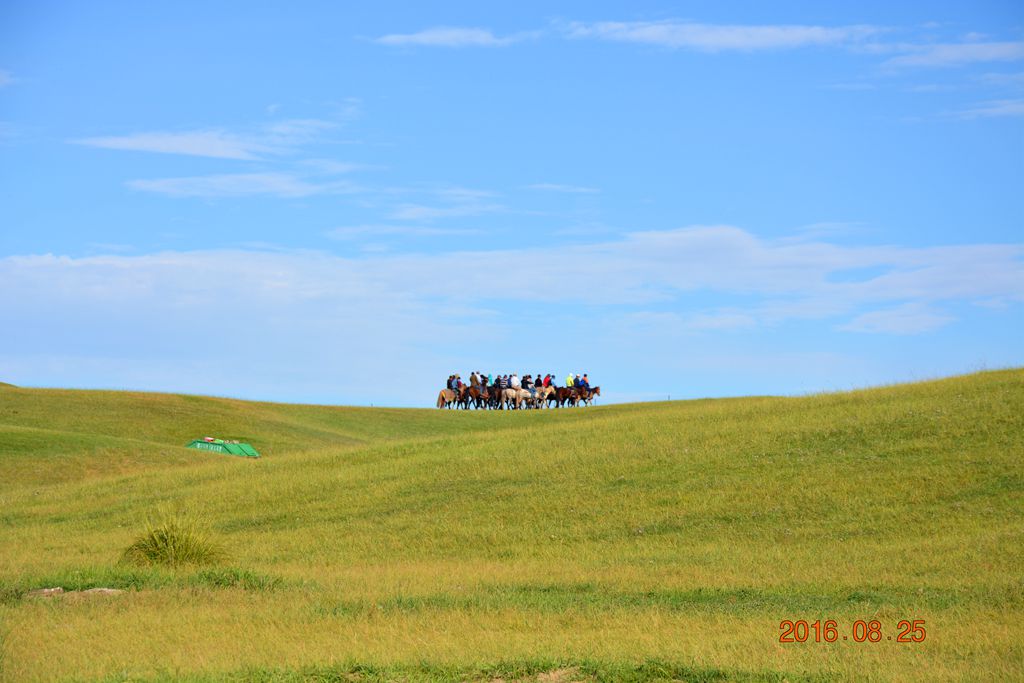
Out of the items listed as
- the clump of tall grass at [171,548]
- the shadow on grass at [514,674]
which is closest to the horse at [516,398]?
the clump of tall grass at [171,548]

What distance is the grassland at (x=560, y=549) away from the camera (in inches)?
435

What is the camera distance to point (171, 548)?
18.9 metres

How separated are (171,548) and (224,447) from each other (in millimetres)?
25897

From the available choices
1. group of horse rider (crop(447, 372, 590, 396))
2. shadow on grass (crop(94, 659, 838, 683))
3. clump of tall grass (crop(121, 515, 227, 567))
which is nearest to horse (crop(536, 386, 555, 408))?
group of horse rider (crop(447, 372, 590, 396))

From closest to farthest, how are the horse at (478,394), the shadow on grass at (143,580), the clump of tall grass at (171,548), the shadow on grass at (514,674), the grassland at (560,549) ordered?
1. the shadow on grass at (514,674)
2. the grassland at (560,549)
3. the shadow on grass at (143,580)
4. the clump of tall grass at (171,548)
5. the horse at (478,394)

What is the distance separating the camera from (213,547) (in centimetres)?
1948

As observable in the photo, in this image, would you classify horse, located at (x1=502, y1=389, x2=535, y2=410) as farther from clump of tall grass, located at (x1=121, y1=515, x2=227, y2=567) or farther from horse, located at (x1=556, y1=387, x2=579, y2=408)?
clump of tall grass, located at (x1=121, y1=515, x2=227, y2=567)

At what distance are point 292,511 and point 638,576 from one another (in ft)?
39.4

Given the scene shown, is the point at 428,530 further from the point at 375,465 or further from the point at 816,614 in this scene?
the point at 816,614

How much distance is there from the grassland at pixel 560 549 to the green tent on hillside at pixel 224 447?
282 centimetres

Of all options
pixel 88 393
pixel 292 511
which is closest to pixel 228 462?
pixel 292 511

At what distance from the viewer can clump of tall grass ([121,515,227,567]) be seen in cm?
1875

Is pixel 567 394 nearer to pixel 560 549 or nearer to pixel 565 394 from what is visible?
pixel 565 394

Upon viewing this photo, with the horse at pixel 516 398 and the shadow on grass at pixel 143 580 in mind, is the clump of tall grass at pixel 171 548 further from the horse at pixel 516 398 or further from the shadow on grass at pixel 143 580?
the horse at pixel 516 398
